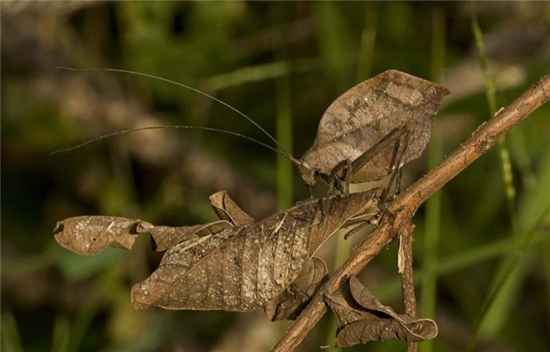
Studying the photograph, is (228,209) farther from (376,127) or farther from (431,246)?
(431,246)

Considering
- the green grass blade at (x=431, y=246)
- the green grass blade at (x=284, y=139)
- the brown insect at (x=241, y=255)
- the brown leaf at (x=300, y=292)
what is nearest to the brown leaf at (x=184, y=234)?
the brown insect at (x=241, y=255)

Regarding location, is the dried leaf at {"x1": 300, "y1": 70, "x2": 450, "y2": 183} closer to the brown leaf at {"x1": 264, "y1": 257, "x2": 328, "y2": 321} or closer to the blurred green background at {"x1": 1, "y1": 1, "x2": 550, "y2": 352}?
the brown leaf at {"x1": 264, "y1": 257, "x2": 328, "y2": 321}

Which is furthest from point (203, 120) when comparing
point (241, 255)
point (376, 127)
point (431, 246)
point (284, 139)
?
point (241, 255)

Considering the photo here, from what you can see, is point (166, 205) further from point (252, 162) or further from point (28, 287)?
point (28, 287)

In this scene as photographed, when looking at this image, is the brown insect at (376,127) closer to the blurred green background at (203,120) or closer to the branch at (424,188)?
the branch at (424,188)

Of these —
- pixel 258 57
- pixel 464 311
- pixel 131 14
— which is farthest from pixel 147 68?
pixel 464 311

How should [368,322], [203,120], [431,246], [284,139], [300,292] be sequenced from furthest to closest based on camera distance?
[203,120]
[284,139]
[431,246]
[300,292]
[368,322]

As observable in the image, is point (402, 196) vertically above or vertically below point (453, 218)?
above

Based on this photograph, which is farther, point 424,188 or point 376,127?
point 376,127
